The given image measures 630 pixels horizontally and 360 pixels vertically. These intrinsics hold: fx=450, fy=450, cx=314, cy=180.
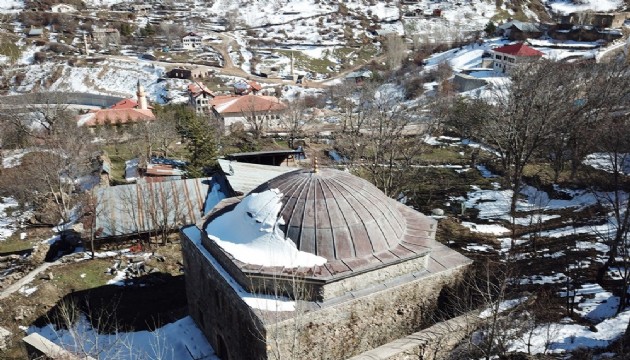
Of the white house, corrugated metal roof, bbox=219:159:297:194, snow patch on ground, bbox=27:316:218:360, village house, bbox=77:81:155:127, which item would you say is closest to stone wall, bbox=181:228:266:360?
snow patch on ground, bbox=27:316:218:360

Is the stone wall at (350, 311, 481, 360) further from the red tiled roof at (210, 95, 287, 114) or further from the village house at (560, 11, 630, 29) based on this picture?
the village house at (560, 11, 630, 29)

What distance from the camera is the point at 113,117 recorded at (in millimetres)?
54938

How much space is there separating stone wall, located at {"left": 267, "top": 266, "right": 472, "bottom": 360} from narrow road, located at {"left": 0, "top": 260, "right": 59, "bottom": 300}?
15340 millimetres

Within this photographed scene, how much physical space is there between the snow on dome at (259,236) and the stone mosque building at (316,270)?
33 mm

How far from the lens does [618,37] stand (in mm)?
78750

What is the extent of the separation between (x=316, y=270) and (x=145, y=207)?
16.5 metres

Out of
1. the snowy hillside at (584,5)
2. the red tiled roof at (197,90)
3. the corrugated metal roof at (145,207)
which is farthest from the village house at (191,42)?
the snowy hillside at (584,5)

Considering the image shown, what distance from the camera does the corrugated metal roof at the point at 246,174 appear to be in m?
26.3

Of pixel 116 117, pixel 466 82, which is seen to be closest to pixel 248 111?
pixel 116 117

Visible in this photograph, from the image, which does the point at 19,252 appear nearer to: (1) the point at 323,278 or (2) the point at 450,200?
(1) the point at 323,278

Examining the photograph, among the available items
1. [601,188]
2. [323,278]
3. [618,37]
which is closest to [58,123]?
[323,278]

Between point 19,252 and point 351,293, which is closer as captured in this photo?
point 351,293

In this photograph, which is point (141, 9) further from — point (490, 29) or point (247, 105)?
point (490, 29)

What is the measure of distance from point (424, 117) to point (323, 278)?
42326 millimetres
